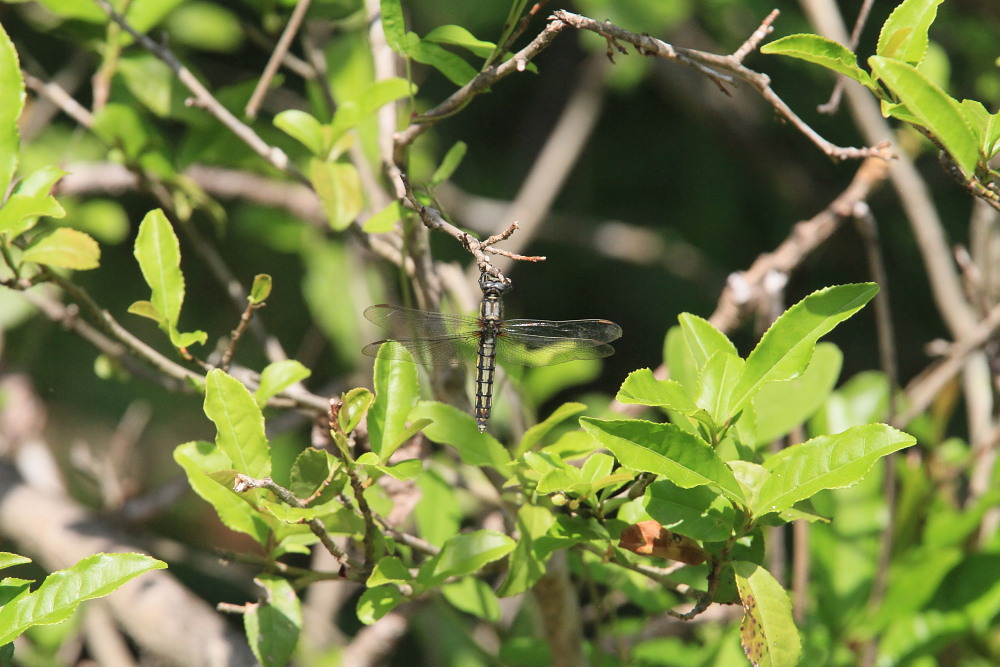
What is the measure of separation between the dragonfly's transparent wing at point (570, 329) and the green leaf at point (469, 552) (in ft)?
1.75

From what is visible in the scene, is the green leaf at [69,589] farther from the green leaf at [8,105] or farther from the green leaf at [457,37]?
the green leaf at [457,37]

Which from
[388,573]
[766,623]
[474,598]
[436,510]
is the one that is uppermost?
[766,623]

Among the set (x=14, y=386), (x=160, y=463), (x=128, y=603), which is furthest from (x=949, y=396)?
(x=160, y=463)

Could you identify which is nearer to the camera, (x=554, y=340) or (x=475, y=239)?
(x=475, y=239)

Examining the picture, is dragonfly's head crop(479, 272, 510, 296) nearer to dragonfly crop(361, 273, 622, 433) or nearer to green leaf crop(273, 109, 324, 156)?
dragonfly crop(361, 273, 622, 433)

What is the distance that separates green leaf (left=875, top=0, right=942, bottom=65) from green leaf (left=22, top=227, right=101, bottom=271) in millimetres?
1006

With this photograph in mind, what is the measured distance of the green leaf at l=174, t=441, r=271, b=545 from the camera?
3.24 feet

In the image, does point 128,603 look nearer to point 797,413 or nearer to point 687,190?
point 797,413

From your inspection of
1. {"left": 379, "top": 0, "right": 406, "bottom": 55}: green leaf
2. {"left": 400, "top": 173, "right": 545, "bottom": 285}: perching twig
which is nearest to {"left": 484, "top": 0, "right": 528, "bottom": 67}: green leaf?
{"left": 379, "top": 0, "right": 406, "bottom": 55}: green leaf

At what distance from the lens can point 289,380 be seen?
1.07 metres

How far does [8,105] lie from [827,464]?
1022 mm

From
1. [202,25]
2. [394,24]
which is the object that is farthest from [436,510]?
[202,25]

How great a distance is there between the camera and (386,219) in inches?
43.0

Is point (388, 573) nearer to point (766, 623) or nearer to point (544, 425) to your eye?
point (544, 425)
